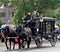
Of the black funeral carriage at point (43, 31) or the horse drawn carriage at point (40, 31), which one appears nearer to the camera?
the horse drawn carriage at point (40, 31)

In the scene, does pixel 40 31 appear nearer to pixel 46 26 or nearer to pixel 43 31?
pixel 43 31

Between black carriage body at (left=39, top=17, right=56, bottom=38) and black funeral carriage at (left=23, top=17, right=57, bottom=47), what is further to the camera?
black carriage body at (left=39, top=17, right=56, bottom=38)

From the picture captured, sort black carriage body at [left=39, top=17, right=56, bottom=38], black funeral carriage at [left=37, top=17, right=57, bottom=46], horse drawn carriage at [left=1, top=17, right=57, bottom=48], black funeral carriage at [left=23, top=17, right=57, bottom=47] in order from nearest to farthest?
horse drawn carriage at [left=1, top=17, right=57, bottom=48] < black funeral carriage at [left=23, top=17, right=57, bottom=47] < black funeral carriage at [left=37, top=17, right=57, bottom=46] < black carriage body at [left=39, top=17, right=56, bottom=38]

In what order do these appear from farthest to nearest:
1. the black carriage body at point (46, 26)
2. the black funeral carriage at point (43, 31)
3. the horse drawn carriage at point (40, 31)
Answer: the black carriage body at point (46, 26), the black funeral carriage at point (43, 31), the horse drawn carriage at point (40, 31)

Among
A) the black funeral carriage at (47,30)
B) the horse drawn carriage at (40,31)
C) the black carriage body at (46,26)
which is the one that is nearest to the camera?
the horse drawn carriage at (40,31)

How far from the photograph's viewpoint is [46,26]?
2825 centimetres

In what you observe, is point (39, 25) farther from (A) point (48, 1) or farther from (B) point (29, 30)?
(A) point (48, 1)

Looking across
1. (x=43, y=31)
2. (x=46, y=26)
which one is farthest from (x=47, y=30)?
(x=43, y=31)

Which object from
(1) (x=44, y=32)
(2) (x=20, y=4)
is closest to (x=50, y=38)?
(1) (x=44, y=32)

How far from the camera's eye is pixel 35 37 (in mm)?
26469

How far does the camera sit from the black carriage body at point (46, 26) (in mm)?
27391

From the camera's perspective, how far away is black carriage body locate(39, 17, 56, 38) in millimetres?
27391

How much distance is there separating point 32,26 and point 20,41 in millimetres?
1884

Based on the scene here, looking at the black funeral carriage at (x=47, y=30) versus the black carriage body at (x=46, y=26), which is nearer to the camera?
the black funeral carriage at (x=47, y=30)
